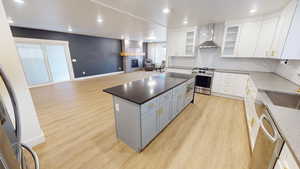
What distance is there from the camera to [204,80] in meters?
4.19

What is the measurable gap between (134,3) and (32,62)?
571 centimetres

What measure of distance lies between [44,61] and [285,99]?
8.28 m

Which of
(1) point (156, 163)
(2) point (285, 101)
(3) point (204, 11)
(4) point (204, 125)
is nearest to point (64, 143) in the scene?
(1) point (156, 163)

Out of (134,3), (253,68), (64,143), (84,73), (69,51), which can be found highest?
(134,3)

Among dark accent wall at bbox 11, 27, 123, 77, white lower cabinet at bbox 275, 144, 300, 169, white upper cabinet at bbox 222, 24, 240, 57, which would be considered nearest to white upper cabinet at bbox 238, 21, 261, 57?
white upper cabinet at bbox 222, 24, 240, 57

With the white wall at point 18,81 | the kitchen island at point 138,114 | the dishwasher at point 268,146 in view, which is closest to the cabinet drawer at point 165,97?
the kitchen island at point 138,114

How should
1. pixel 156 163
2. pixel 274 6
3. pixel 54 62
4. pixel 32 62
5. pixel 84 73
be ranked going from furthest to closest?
1. pixel 84 73
2. pixel 54 62
3. pixel 32 62
4. pixel 274 6
5. pixel 156 163

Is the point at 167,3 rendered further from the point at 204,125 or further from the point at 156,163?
the point at 156,163

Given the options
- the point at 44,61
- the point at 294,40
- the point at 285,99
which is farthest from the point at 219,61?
the point at 44,61

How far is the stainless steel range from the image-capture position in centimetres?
409

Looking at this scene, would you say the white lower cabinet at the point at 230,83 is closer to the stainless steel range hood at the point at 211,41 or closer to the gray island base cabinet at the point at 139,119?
the stainless steel range hood at the point at 211,41

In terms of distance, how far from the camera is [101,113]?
2.98 metres

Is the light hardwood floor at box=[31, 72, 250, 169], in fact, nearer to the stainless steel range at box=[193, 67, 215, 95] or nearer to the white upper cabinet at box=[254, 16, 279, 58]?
the stainless steel range at box=[193, 67, 215, 95]

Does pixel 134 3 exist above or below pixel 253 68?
above
